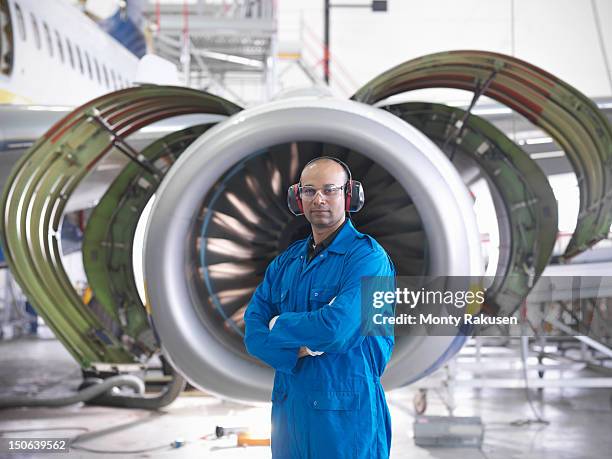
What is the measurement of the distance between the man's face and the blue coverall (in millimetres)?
46

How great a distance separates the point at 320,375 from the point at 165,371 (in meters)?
3.34

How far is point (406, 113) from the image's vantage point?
2.35 meters

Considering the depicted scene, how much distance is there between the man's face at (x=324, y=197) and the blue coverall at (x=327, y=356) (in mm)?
46

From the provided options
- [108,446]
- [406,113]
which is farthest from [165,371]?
[406,113]

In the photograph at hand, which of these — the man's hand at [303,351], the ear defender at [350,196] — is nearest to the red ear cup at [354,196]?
the ear defender at [350,196]

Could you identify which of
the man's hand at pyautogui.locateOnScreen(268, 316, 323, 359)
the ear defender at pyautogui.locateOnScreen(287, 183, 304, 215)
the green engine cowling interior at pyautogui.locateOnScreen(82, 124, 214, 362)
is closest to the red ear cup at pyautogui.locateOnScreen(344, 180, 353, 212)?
the ear defender at pyautogui.locateOnScreen(287, 183, 304, 215)

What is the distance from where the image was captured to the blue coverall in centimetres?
136

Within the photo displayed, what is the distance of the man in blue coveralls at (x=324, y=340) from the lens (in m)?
1.37

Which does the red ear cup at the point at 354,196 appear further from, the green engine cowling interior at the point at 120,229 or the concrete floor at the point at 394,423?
the concrete floor at the point at 394,423

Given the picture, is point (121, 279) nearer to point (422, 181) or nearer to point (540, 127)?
point (422, 181)

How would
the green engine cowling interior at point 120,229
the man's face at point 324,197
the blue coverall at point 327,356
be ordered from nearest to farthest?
the blue coverall at point 327,356
the man's face at point 324,197
the green engine cowling interior at point 120,229

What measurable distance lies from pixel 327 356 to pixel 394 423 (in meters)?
2.33

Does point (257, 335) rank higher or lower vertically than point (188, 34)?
lower

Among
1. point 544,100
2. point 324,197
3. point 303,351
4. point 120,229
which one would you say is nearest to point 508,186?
point 544,100
